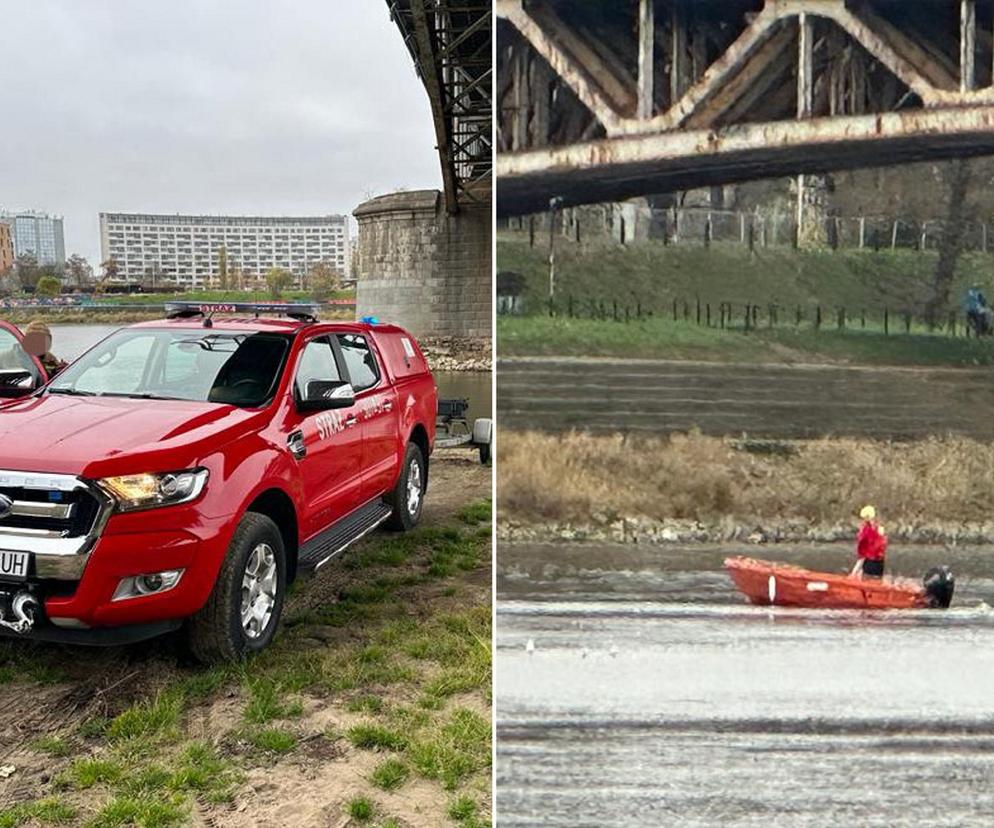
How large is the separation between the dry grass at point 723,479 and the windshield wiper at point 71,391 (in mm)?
4183

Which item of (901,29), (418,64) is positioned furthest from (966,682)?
(418,64)

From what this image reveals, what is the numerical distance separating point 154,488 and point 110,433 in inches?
18.0

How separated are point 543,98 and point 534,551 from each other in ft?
2.84

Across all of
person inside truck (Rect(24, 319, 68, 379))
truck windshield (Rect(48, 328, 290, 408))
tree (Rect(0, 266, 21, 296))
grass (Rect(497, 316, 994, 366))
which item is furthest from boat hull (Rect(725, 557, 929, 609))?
tree (Rect(0, 266, 21, 296))

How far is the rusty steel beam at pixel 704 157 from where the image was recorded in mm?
1766

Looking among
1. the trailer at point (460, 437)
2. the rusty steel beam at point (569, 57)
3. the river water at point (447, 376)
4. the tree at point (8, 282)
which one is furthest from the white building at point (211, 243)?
the rusty steel beam at point (569, 57)

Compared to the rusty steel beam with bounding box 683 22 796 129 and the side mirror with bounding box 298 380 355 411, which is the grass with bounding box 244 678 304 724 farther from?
the rusty steel beam with bounding box 683 22 796 129

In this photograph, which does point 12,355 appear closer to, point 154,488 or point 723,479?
point 154,488

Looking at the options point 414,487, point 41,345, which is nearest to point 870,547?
point 414,487

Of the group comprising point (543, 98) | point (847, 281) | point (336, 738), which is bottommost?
point (336, 738)

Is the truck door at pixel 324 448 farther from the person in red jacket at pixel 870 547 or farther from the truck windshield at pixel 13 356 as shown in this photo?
the person in red jacket at pixel 870 547

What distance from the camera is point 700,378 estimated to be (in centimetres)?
182

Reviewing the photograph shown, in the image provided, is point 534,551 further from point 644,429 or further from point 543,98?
point 543,98

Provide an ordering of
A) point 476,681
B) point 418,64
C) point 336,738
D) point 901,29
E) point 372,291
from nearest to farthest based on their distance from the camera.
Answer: point 901,29 < point 336,738 < point 476,681 < point 418,64 < point 372,291
